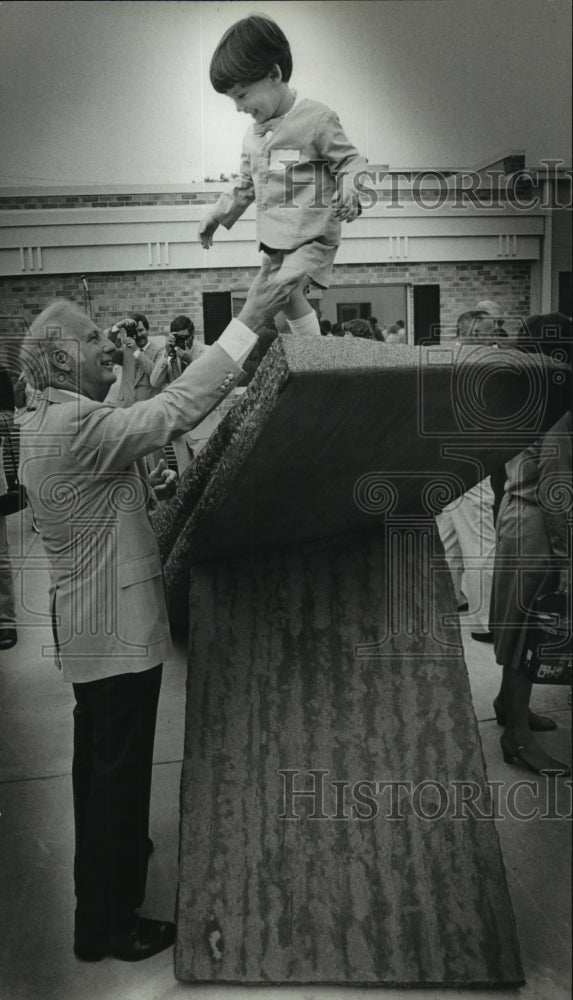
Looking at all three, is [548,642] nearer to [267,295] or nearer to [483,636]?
[483,636]

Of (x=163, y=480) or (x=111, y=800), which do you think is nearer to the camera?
(x=111, y=800)

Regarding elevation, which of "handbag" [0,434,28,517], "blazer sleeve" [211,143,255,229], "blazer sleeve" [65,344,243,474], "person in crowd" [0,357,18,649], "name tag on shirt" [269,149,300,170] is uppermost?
"name tag on shirt" [269,149,300,170]

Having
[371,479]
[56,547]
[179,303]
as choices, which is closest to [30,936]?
[56,547]

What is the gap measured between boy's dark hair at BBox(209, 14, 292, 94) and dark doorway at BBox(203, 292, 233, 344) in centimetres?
38

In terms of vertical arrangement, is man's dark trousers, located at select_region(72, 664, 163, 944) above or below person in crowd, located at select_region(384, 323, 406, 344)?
below

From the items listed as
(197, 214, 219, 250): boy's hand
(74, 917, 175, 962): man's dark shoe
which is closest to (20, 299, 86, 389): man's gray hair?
(197, 214, 219, 250): boy's hand

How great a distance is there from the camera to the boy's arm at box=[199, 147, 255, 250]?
1806 millimetres

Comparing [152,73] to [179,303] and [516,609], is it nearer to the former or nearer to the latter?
[179,303]

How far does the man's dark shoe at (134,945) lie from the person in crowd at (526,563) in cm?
97

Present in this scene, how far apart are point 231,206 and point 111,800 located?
1.27 meters

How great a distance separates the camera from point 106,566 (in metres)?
1.94

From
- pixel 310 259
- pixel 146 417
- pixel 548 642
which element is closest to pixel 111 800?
pixel 146 417

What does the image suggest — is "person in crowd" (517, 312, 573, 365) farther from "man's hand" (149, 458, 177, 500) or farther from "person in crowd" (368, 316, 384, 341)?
"man's hand" (149, 458, 177, 500)

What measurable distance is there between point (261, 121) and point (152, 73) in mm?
289
